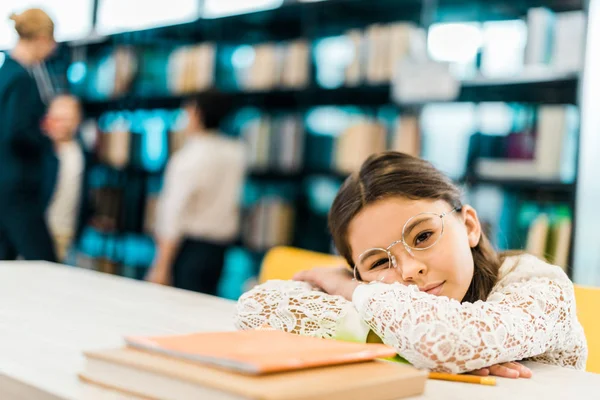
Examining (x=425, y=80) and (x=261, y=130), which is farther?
(x=261, y=130)

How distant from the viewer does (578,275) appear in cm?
308

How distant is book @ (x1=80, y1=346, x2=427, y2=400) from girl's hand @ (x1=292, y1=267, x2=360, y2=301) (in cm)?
37

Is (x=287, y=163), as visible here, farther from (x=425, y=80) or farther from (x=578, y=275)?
(x=578, y=275)

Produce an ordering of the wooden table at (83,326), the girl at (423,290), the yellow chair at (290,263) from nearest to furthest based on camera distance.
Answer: the wooden table at (83,326) → the girl at (423,290) → the yellow chair at (290,263)

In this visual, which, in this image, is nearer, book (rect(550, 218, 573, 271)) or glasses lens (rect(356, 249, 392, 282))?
glasses lens (rect(356, 249, 392, 282))

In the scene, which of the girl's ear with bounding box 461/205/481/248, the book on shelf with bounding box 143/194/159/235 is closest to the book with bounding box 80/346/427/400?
the girl's ear with bounding box 461/205/481/248

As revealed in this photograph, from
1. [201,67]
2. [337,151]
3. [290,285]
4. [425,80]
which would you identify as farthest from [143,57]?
[290,285]

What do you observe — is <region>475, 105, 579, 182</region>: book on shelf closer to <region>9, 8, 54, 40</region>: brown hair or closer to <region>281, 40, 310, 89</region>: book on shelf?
<region>281, 40, 310, 89</region>: book on shelf

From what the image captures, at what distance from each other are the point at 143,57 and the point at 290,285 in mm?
4378

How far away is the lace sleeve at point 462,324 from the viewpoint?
90 cm

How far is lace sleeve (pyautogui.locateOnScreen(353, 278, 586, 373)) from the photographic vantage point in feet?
2.94

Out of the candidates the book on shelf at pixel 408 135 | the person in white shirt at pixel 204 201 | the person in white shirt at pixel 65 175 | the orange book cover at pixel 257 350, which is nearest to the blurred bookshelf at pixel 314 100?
the book on shelf at pixel 408 135

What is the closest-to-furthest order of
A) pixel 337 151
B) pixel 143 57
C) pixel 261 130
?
pixel 337 151, pixel 261 130, pixel 143 57

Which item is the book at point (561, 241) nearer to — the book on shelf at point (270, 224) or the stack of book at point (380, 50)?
the stack of book at point (380, 50)
